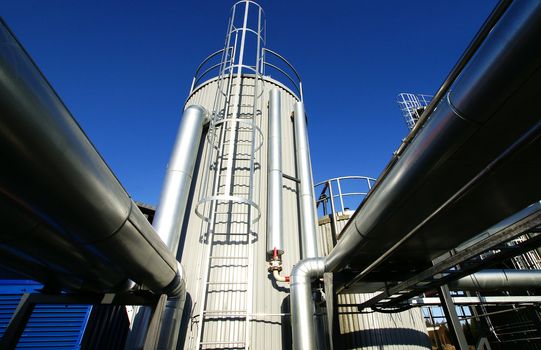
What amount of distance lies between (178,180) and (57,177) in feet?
17.9

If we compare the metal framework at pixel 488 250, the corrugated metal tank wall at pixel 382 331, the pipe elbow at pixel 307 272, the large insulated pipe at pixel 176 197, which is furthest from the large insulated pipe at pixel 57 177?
the corrugated metal tank wall at pixel 382 331

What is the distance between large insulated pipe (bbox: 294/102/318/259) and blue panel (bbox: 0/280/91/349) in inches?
291

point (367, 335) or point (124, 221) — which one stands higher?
point (124, 221)

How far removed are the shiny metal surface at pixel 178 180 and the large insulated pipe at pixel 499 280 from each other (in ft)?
23.3

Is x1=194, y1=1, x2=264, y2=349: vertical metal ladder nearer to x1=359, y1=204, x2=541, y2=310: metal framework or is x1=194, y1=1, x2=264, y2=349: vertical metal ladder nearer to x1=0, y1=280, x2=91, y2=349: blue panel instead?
x1=359, y1=204, x2=541, y2=310: metal framework

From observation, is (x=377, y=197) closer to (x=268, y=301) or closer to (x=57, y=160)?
(x=57, y=160)

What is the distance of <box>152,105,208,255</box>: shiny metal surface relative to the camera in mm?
6766

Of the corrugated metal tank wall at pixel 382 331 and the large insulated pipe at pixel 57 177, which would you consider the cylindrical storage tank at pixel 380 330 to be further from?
the large insulated pipe at pixel 57 177

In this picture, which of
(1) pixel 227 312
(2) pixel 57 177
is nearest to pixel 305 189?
(1) pixel 227 312

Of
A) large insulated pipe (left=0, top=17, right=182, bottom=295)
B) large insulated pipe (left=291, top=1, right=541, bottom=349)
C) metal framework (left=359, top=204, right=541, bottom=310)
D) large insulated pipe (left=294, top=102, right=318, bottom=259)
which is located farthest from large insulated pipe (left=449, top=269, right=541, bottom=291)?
large insulated pipe (left=0, top=17, right=182, bottom=295)

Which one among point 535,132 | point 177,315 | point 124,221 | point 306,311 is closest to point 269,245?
point 306,311

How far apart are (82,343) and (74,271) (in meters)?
6.79

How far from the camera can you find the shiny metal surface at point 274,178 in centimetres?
733

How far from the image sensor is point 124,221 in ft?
10.1
